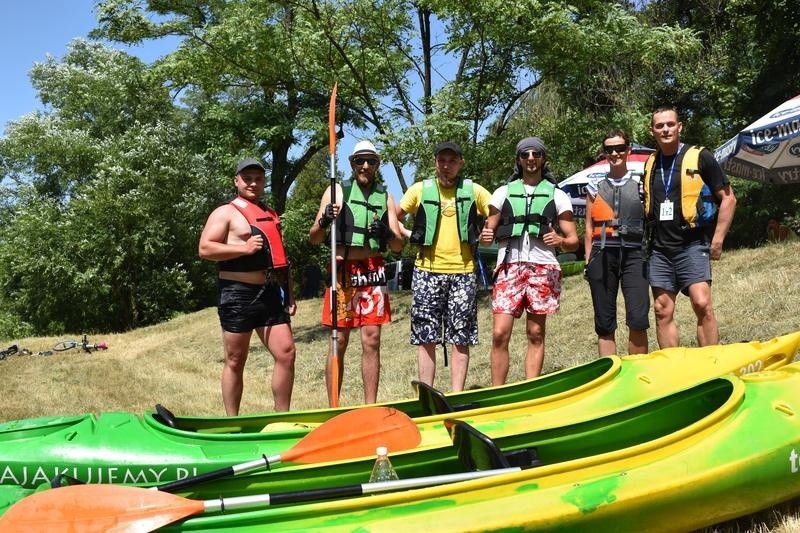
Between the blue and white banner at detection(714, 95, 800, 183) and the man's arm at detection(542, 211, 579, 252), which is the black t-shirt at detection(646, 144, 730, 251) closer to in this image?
the man's arm at detection(542, 211, 579, 252)

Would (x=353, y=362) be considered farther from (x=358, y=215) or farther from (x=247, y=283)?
(x=247, y=283)

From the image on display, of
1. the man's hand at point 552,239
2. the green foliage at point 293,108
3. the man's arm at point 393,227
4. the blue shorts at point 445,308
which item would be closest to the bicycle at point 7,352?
the green foliage at point 293,108

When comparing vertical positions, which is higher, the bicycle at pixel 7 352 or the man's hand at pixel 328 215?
the man's hand at pixel 328 215

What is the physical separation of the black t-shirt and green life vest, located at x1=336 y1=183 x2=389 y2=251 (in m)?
1.88

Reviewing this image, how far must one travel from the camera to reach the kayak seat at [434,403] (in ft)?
12.3

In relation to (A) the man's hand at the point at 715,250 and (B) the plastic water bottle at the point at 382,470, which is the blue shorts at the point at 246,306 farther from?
(A) the man's hand at the point at 715,250

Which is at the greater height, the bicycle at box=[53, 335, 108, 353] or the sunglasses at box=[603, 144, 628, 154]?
the sunglasses at box=[603, 144, 628, 154]

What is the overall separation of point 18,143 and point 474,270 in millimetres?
24144

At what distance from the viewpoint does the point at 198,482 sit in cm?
282

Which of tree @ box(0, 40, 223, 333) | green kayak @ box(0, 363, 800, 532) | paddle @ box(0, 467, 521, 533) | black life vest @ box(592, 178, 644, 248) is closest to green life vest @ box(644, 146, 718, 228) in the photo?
black life vest @ box(592, 178, 644, 248)

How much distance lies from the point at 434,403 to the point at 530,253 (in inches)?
55.8

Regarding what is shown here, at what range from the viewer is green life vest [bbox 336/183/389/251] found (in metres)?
4.78

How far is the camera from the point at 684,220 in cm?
→ 449

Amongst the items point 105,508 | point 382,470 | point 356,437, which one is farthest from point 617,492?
point 105,508
